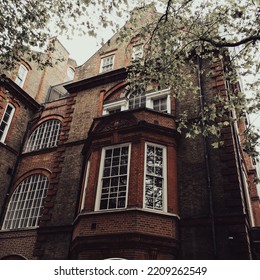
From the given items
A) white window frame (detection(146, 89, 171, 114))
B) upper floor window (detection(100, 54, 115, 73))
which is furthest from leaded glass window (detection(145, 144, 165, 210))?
upper floor window (detection(100, 54, 115, 73))

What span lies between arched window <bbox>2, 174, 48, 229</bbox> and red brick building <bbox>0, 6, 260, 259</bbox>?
0.19 ft

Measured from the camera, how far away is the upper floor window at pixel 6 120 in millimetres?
17275

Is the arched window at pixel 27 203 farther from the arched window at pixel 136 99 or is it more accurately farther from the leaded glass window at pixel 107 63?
the leaded glass window at pixel 107 63

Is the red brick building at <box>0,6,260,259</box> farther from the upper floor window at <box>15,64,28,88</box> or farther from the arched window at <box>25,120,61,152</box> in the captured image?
the upper floor window at <box>15,64,28,88</box>

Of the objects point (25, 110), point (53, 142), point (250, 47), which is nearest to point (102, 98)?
point (53, 142)

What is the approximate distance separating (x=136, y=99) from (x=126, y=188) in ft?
20.2

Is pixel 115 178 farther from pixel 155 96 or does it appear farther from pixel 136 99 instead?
pixel 136 99

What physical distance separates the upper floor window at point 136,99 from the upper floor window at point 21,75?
363 inches

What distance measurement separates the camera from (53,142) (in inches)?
666

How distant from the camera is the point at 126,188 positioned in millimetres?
10828

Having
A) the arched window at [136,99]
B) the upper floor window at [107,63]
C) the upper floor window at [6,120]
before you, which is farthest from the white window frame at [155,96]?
the upper floor window at [6,120]

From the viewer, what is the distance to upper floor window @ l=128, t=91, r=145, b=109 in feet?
49.7
